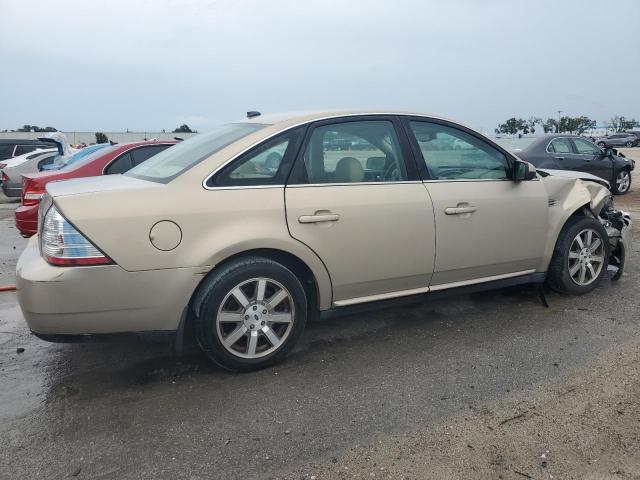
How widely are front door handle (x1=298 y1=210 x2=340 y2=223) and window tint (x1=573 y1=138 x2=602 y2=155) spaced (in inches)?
393

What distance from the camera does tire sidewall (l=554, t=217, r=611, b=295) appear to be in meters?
4.59

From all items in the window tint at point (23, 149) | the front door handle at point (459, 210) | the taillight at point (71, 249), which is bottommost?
the window tint at point (23, 149)

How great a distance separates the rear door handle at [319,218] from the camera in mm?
3393

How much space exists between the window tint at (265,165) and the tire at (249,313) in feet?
1.64

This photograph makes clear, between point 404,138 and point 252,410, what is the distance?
2.18 m

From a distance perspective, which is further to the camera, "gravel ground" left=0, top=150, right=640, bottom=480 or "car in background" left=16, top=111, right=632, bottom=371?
"car in background" left=16, top=111, right=632, bottom=371

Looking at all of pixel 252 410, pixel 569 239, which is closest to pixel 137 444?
pixel 252 410

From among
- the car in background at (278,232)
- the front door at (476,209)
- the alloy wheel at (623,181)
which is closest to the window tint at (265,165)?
the car in background at (278,232)

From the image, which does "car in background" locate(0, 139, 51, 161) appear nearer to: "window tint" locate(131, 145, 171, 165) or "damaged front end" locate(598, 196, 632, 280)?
"window tint" locate(131, 145, 171, 165)

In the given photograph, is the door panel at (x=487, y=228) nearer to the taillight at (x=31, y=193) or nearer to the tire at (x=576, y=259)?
the tire at (x=576, y=259)

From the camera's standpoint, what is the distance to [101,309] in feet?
9.77

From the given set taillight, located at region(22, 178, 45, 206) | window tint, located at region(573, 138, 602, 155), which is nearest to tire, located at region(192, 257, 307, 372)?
taillight, located at region(22, 178, 45, 206)

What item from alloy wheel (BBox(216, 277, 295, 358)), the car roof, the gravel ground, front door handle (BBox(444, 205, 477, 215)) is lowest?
the gravel ground

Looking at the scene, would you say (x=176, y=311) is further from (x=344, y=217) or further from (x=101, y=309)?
(x=344, y=217)
